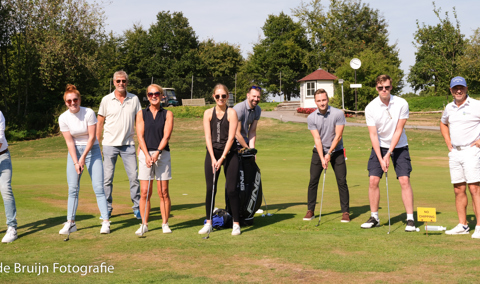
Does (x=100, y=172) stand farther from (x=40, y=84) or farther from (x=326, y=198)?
(x=40, y=84)

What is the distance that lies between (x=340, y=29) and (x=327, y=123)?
197 feet

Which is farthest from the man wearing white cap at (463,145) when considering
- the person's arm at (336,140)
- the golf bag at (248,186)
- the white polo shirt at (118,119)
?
the white polo shirt at (118,119)

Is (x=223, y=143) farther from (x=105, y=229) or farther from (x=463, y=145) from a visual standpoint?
(x=463, y=145)

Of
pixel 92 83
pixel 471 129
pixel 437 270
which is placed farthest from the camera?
pixel 92 83

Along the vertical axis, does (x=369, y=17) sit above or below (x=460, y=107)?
above

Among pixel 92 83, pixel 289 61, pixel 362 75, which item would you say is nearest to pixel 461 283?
pixel 362 75

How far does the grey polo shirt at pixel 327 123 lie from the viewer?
7.96 metres

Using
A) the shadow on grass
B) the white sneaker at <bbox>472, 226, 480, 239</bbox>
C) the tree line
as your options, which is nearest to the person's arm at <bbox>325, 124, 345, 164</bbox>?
the white sneaker at <bbox>472, 226, 480, 239</bbox>

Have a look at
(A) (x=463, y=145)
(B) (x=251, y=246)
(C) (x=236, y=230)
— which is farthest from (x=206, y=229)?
(A) (x=463, y=145)

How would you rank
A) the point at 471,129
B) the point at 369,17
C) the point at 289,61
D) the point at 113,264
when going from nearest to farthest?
1. the point at 113,264
2. the point at 471,129
3. the point at 289,61
4. the point at 369,17

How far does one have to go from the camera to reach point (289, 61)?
202ft

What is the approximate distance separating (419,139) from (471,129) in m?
22.4

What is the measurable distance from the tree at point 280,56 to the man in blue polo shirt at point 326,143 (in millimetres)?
50646

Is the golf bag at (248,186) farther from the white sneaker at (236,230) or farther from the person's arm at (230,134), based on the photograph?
the white sneaker at (236,230)
